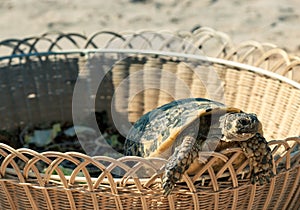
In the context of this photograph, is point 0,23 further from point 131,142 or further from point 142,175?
point 142,175

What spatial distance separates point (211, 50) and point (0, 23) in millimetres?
1427

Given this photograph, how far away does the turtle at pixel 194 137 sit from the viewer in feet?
3.76

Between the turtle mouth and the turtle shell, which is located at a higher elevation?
the turtle mouth

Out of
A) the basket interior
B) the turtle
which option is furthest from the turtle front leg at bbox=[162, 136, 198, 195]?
the basket interior

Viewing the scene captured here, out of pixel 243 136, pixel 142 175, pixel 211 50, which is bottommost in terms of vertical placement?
pixel 211 50

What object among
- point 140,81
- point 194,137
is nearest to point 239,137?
point 194,137

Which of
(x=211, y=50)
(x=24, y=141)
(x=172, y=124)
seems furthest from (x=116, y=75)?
(x=211, y=50)

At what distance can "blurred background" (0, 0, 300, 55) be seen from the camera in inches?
133

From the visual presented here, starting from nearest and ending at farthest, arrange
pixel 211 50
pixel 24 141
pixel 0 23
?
pixel 24 141 → pixel 211 50 → pixel 0 23

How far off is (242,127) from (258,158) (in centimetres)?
8

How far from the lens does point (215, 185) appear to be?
115 centimetres

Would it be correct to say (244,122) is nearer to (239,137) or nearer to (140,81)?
(239,137)

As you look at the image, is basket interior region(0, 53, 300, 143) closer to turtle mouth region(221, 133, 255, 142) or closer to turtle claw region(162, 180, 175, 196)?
turtle mouth region(221, 133, 255, 142)

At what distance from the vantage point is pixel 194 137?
1.27 metres
